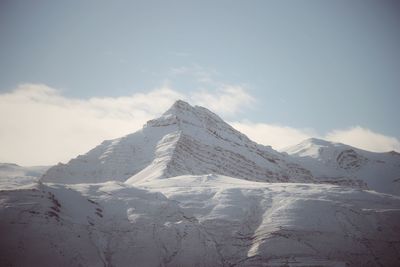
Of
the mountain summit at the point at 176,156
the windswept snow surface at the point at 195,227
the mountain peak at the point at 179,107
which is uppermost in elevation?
the mountain peak at the point at 179,107

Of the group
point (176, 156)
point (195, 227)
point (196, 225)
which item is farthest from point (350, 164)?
point (195, 227)

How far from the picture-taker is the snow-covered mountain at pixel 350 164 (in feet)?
317

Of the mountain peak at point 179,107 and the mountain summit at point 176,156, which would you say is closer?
the mountain summit at point 176,156

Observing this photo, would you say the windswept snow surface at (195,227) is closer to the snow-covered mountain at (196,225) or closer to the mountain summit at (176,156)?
the snow-covered mountain at (196,225)

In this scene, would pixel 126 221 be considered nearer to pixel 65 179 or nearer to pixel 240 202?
pixel 240 202

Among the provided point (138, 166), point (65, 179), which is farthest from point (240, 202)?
point (65, 179)

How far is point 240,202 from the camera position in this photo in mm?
21734

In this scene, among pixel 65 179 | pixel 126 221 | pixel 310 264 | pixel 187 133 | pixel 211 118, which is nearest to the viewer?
pixel 310 264

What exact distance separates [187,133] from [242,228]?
45.3 metres

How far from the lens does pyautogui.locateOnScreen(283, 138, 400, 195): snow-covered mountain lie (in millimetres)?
96500

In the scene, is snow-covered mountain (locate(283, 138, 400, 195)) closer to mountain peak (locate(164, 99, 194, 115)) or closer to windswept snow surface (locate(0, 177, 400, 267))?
mountain peak (locate(164, 99, 194, 115))

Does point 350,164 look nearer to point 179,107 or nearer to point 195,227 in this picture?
point 179,107


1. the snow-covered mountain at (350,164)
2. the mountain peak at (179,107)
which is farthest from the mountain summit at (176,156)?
the snow-covered mountain at (350,164)

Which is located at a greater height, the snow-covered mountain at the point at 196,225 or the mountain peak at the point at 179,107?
the mountain peak at the point at 179,107
